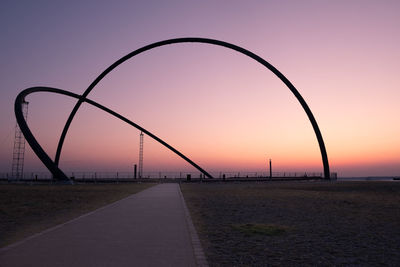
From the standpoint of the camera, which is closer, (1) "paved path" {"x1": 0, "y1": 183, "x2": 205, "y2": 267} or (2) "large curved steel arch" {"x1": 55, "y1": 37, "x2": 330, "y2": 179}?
(1) "paved path" {"x1": 0, "y1": 183, "x2": 205, "y2": 267}

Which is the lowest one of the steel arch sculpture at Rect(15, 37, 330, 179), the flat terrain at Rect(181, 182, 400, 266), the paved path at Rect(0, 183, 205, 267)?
the flat terrain at Rect(181, 182, 400, 266)

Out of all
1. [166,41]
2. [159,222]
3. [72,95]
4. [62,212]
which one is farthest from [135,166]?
[159,222]

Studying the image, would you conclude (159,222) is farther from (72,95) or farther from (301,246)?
(72,95)

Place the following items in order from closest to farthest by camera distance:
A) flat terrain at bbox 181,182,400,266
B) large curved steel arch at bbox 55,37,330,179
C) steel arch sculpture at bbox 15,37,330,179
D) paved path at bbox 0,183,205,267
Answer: paved path at bbox 0,183,205,267, flat terrain at bbox 181,182,400,266, steel arch sculpture at bbox 15,37,330,179, large curved steel arch at bbox 55,37,330,179

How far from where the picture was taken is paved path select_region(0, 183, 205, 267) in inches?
235

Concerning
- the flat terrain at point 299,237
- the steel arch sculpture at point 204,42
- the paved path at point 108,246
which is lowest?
the flat terrain at point 299,237

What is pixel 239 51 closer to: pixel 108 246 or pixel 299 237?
pixel 299 237

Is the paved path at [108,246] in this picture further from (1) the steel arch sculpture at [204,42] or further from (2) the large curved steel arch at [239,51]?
(2) the large curved steel arch at [239,51]

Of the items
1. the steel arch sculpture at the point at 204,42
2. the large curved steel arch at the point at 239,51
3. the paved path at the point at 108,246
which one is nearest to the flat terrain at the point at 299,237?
the paved path at the point at 108,246

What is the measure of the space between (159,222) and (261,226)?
3060 mm

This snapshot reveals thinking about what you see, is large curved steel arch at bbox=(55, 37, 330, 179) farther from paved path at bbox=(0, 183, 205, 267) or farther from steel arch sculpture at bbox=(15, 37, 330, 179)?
paved path at bbox=(0, 183, 205, 267)

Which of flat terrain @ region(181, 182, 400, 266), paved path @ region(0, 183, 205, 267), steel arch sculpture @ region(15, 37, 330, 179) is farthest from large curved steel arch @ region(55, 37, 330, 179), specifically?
paved path @ region(0, 183, 205, 267)

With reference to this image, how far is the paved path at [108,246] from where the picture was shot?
19.6 feet

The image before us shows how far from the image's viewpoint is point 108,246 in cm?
720
